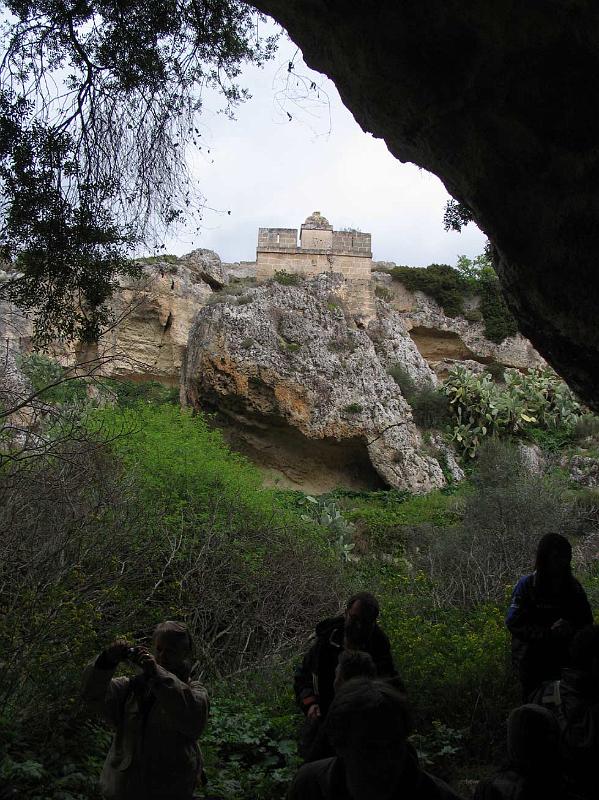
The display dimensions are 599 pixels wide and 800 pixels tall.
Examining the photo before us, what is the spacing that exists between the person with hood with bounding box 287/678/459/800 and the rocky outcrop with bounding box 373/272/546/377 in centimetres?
2778

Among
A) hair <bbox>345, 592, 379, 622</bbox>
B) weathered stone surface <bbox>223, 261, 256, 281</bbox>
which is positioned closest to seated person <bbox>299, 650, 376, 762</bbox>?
hair <bbox>345, 592, 379, 622</bbox>

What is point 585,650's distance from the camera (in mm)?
2689

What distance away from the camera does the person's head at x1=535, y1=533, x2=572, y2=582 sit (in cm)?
345

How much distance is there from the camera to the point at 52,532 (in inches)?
260

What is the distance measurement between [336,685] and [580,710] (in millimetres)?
973

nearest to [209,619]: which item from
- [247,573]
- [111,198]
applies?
[247,573]

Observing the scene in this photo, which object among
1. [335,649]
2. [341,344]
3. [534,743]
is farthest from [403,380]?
[534,743]

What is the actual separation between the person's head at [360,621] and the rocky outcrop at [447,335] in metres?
26.2

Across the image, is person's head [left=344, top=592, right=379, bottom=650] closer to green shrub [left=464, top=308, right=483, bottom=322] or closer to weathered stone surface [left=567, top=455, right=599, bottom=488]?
weathered stone surface [left=567, top=455, right=599, bottom=488]

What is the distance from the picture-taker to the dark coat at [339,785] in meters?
1.57

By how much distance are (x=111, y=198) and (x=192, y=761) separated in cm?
469

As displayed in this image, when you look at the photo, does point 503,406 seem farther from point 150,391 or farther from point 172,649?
point 172,649

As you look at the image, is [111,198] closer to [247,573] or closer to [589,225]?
[589,225]

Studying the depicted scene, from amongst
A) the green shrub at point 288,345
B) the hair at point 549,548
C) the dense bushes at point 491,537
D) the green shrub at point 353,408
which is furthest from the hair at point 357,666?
the green shrub at point 288,345
